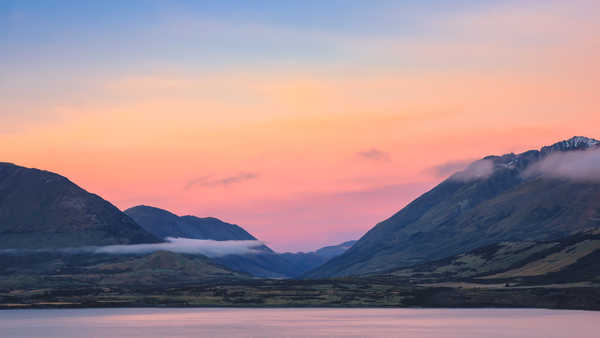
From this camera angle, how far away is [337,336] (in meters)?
185

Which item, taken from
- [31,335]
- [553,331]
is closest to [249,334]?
[31,335]

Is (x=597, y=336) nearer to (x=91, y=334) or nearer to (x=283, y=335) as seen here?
(x=283, y=335)

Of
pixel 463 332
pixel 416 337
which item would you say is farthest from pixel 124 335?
pixel 463 332

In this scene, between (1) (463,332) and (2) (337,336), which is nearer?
(2) (337,336)

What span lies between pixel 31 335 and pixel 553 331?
126 meters

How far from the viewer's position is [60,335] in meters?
195

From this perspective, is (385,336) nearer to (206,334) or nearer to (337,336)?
(337,336)

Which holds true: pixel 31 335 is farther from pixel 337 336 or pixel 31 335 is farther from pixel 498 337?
pixel 498 337

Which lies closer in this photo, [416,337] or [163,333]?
[416,337]

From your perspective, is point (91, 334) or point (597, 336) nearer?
point (597, 336)

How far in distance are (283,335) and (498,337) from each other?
49104 mm

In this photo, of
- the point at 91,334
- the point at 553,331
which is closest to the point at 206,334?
the point at 91,334

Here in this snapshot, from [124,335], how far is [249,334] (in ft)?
98.3

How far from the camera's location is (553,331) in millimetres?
195875
